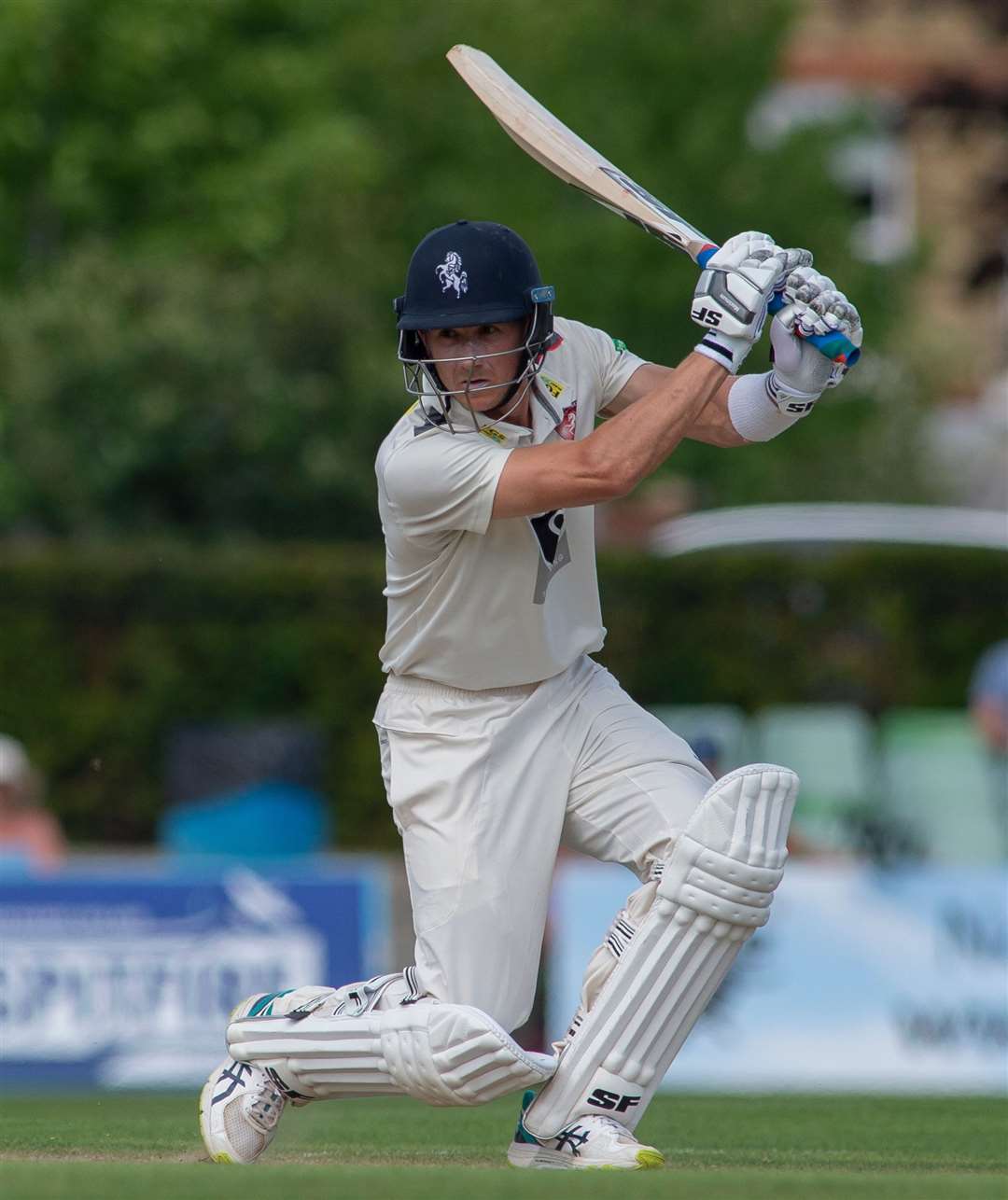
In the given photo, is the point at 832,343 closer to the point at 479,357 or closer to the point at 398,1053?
the point at 479,357

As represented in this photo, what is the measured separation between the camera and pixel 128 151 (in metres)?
12.8

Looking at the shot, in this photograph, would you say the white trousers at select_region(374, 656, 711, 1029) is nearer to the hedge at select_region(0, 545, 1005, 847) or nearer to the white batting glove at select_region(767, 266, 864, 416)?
the white batting glove at select_region(767, 266, 864, 416)

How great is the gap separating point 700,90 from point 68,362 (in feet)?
13.3

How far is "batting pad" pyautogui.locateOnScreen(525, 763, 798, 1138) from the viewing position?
3.97 metres

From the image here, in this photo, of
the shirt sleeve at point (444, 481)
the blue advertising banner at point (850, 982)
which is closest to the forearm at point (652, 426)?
the shirt sleeve at point (444, 481)

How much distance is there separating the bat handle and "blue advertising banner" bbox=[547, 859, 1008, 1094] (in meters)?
3.73

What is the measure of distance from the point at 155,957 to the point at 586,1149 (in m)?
4.02

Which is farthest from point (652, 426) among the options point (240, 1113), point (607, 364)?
point (240, 1113)

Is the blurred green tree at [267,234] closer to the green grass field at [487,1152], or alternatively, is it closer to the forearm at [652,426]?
the green grass field at [487,1152]

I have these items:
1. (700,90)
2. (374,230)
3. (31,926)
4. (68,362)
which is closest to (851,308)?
(31,926)

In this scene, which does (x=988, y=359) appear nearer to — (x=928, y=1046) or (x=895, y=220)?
(x=895, y=220)

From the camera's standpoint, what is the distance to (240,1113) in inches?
162

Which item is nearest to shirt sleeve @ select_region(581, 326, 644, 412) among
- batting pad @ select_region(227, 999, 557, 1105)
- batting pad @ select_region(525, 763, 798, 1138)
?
batting pad @ select_region(525, 763, 798, 1138)

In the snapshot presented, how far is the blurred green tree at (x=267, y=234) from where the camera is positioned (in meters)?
11.6
